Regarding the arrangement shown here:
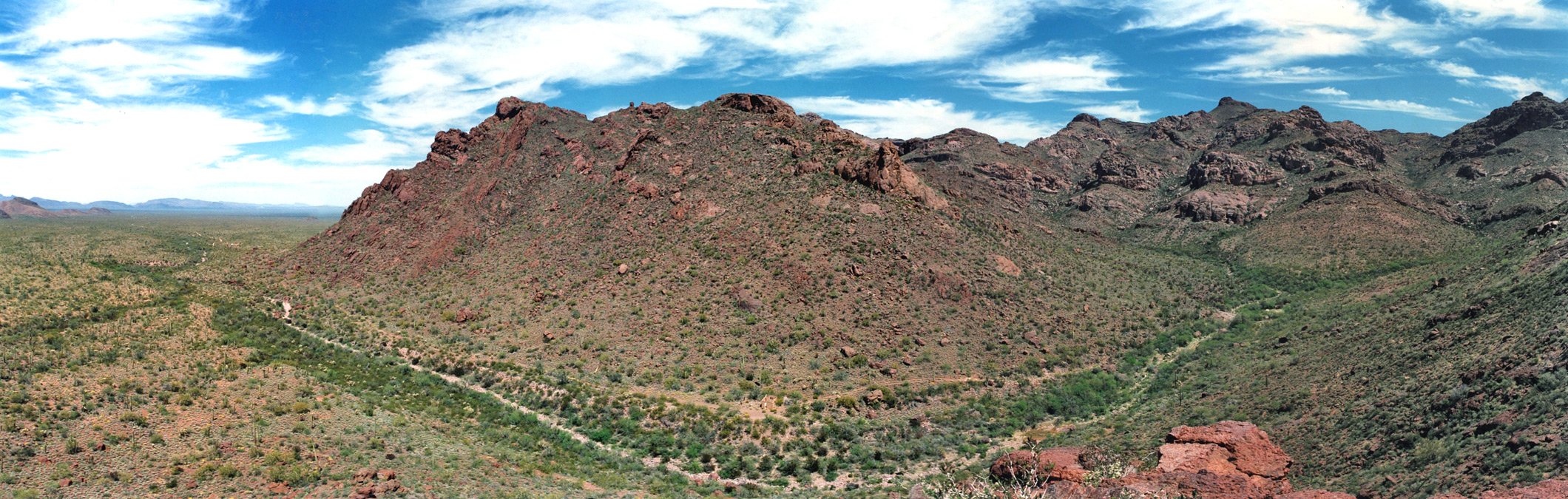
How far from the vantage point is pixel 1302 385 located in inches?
1103

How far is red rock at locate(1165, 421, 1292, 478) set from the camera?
2095 centimetres

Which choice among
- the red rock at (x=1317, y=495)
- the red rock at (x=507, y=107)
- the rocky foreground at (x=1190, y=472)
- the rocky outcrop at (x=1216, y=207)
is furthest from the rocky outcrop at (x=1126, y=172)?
the red rock at (x=1317, y=495)

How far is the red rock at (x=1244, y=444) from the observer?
21.0 m

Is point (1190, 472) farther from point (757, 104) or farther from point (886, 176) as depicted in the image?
point (757, 104)

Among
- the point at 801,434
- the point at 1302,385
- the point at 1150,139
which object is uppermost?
the point at 1150,139

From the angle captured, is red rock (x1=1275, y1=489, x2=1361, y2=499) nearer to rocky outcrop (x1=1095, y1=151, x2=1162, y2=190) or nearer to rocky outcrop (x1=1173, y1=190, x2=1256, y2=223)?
rocky outcrop (x1=1173, y1=190, x2=1256, y2=223)

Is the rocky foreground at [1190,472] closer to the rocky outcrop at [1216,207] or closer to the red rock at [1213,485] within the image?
the red rock at [1213,485]

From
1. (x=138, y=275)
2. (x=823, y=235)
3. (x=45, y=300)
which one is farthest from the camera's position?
Answer: (x=138, y=275)

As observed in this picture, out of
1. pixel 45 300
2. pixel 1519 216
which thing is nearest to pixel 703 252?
pixel 45 300

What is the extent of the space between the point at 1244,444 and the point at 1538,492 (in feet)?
26.1

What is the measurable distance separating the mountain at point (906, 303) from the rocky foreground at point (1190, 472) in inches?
55.9

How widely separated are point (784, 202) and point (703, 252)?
822 cm

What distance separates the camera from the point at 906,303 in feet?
136

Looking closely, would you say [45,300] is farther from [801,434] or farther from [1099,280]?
[1099,280]
